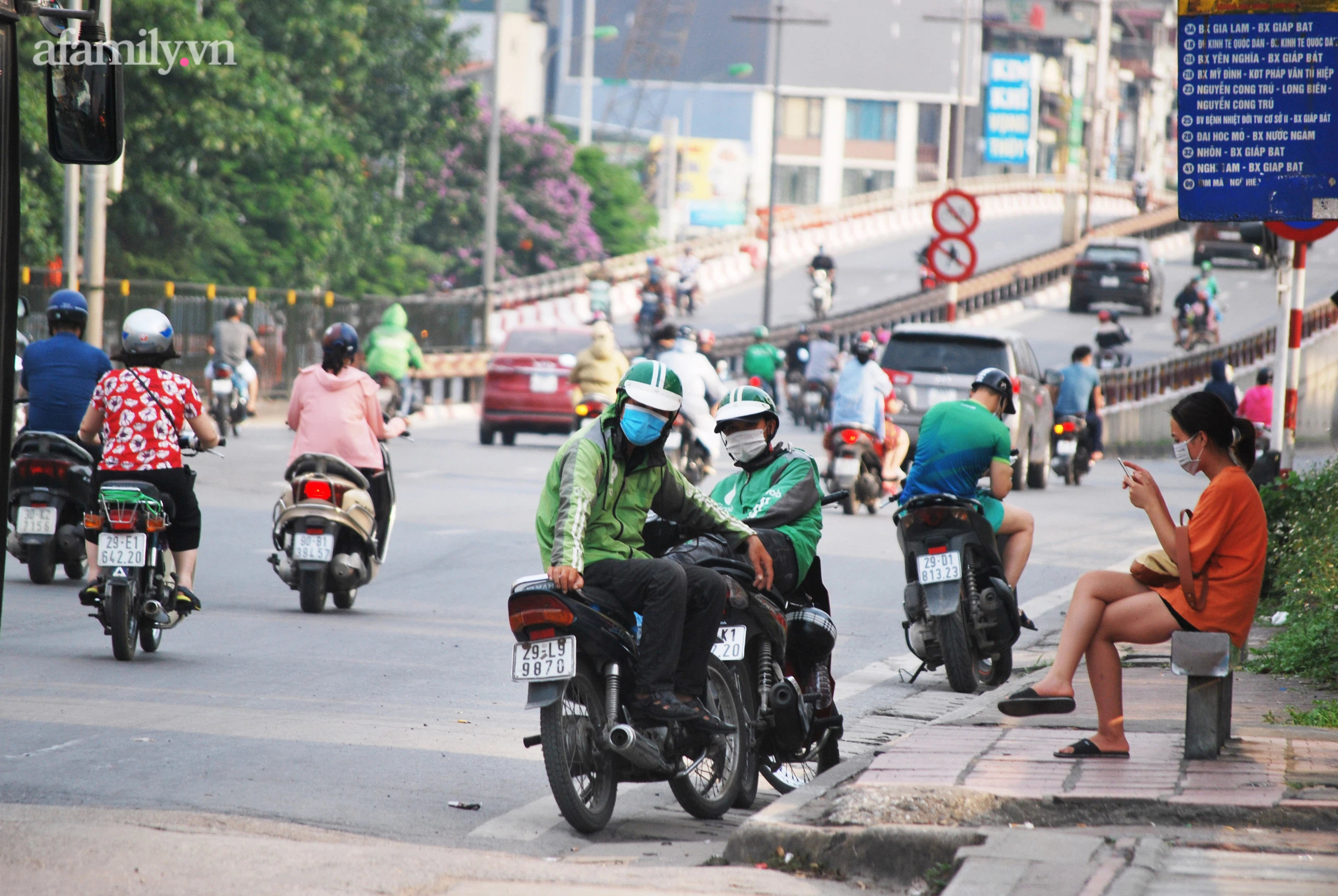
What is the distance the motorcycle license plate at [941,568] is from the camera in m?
9.61

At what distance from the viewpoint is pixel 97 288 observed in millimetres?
20750

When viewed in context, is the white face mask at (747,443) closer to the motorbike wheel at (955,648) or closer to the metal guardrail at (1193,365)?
the motorbike wheel at (955,648)

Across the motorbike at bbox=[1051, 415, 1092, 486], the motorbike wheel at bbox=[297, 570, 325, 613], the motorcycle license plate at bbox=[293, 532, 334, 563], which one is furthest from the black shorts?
the motorbike at bbox=[1051, 415, 1092, 486]

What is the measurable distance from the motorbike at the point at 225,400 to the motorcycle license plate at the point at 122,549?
52.7 ft

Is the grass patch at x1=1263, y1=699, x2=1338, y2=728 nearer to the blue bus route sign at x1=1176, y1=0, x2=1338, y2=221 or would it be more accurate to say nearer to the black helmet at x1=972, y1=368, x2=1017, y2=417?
the blue bus route sign at x1=1176, y1=0, x2=1338, y2=221

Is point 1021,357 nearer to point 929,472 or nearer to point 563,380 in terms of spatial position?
point 563,380

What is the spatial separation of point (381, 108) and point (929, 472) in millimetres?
38103

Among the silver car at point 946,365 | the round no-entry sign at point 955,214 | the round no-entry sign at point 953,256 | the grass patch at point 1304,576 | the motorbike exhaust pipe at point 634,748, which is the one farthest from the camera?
the silver car at point 946,365

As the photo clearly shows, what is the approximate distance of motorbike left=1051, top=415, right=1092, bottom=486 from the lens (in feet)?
81.2

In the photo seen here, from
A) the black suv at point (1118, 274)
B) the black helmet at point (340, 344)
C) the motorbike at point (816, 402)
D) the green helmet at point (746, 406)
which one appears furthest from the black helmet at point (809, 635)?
the black suv at point (1118, 274)

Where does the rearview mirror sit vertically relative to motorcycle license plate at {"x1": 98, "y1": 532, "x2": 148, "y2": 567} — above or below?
above

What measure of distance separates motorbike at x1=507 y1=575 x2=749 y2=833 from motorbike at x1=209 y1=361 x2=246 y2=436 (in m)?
19.5

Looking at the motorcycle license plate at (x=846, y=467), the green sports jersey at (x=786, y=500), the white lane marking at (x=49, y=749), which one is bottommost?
the white lane marking at (x=49, y=749)

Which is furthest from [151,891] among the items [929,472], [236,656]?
[929,472]
